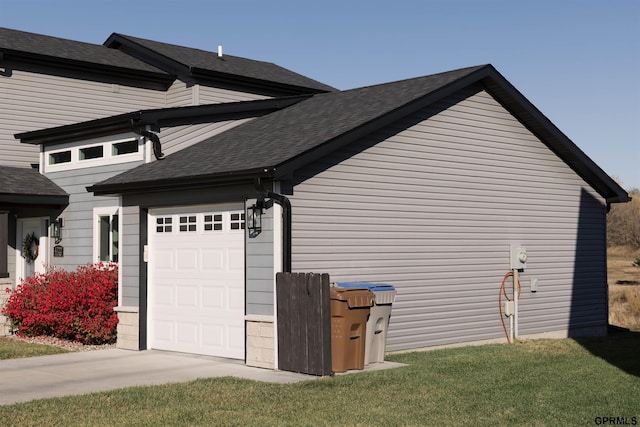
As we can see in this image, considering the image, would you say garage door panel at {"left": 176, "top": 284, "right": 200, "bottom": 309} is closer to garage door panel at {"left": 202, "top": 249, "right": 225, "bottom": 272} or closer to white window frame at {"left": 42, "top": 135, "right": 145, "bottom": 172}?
garage door panel at {"left": 202, "top": 249, "right": 225, "bottom": 272}

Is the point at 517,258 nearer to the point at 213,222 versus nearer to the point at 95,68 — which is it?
the point at 213,222

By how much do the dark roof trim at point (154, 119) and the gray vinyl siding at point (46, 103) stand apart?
751 millimetres

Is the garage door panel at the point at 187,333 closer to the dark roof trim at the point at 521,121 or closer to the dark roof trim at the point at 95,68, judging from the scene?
the dark roof trim at the point at 521,121

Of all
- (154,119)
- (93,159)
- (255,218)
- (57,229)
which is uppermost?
(154,119)

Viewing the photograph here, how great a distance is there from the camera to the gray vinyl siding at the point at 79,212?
694 inches

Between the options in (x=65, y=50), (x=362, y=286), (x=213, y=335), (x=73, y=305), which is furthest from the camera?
(x=65, y=50)

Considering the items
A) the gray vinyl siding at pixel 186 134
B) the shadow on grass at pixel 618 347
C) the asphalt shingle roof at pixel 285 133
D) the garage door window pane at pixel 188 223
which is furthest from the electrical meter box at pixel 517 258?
the garage door window pane at pixel 188 223

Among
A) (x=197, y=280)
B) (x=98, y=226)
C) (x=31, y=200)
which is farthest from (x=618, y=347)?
(x=31, y=200)

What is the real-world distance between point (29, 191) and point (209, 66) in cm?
694

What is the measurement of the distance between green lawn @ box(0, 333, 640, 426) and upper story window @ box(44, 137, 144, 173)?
6613 mm

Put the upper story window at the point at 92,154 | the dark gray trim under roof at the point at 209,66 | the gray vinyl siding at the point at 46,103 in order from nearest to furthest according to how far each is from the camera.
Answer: the upper story window at the point at 92,154
the gray vinyl siding at the point at 46,103
the dark gray trim under roof at the point at 209,66

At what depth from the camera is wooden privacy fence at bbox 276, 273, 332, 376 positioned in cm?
1216

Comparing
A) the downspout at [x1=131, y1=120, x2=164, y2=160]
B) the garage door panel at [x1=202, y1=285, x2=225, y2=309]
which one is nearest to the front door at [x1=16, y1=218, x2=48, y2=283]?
the downspout at [x1=131, y1=120, x2=164, y2=160]

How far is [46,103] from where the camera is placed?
69.9ft
